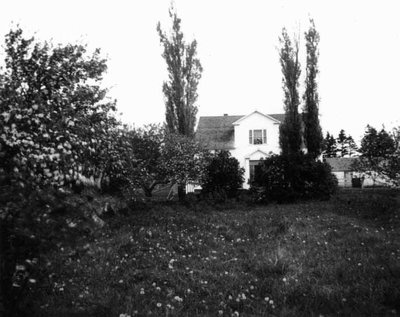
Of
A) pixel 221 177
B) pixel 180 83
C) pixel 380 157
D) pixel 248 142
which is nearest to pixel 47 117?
pixel 380 157

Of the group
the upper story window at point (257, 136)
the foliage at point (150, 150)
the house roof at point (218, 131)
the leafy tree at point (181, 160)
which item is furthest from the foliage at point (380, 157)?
the house roof at point (218, 131)

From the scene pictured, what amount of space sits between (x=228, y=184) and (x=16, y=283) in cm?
1854

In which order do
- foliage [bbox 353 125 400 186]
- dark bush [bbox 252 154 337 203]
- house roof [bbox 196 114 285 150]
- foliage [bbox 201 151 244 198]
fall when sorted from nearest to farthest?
foliage [bbox 353 125 400 186] → dark bush [bbox 252 154 337 203] → foliage [bbox 201 151 244 198] → house roof [bbox 196 114 285 150]

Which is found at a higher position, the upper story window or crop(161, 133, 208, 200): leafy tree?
the upper story window

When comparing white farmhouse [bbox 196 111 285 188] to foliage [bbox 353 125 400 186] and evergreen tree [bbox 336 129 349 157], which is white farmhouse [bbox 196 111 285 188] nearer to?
foliage [bbox 353 125 400 186]

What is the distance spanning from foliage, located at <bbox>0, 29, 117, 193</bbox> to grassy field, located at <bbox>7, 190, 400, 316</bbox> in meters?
0.97

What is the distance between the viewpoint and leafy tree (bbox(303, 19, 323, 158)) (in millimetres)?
25422

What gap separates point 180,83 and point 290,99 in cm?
858

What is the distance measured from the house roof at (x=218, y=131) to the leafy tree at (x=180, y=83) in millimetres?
5832

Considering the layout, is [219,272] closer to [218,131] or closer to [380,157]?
[380,157]

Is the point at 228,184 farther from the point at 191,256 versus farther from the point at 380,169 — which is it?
the point at 191,256

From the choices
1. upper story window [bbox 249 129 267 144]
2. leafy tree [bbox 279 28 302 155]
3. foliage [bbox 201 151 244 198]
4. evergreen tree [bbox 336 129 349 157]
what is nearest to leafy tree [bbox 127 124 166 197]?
foliage [bbox 201 151 244 198]

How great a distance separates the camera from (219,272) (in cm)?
599

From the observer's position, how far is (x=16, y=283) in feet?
13.5
